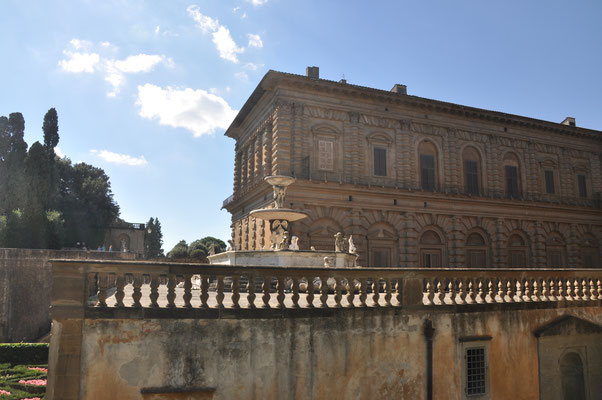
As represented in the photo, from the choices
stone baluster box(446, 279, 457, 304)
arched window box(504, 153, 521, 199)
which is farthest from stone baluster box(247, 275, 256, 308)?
arched window box(504, 153, 521, 199)

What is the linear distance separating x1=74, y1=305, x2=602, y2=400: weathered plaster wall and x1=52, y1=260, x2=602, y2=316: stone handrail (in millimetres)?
285

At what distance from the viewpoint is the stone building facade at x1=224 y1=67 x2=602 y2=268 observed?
25328mm

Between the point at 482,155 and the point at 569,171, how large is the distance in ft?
27.2

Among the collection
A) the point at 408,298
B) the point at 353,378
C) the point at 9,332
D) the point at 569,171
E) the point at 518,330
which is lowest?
the point at 9,332

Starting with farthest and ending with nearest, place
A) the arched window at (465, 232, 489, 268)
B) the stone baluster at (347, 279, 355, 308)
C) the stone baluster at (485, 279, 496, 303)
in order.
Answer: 1. the arched window at (465, 232, 489, 268)
2. the stone baluster at (485, 279, 496, 303)
3. the stone baluster at (347, 279, 355, 308)

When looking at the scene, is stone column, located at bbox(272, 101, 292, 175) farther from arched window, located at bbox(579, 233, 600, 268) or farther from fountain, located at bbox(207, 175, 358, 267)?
arched window, located at bbox(579, 233, 600, 268)

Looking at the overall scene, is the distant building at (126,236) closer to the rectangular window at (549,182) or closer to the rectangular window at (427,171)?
the rectangular window at (427,171)

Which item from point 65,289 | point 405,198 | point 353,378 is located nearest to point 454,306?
point 353,378

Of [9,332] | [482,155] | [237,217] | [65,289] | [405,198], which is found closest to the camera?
[65,289]

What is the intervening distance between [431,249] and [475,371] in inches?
763

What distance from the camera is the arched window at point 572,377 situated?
10.4 meters

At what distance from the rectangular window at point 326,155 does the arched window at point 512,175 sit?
528 inches

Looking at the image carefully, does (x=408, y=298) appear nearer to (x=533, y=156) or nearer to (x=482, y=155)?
(x=482, y=155)

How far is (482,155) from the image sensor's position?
3059cm
